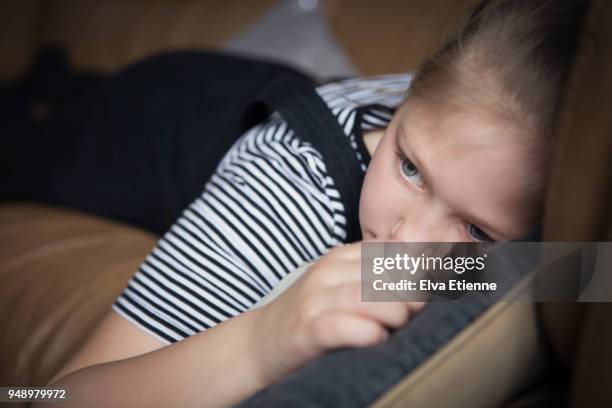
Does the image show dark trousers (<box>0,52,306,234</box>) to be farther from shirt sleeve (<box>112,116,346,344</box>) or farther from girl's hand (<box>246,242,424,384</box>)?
girl's hand (<box>246,242,424,384</box>)

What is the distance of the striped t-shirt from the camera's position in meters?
0.63

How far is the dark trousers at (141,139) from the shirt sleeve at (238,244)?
0.87 ft

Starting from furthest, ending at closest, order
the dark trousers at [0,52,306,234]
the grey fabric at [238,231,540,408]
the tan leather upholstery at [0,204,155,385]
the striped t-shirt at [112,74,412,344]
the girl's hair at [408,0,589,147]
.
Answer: the dark trousers at [0,52,306,234], the tan leather upholstery at [0,204,155,385], the striped t-shirt at [112,74,412,344], the girl's hair at [408,0,589,147], the grey fabric at [238,231,540,408]

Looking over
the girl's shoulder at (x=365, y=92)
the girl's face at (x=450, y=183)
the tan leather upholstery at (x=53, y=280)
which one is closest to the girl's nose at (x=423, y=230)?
the girl's face at (x=450, y=183)

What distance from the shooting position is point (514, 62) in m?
0.52

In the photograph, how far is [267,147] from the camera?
2.35ft

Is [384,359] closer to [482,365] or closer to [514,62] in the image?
[482,365]

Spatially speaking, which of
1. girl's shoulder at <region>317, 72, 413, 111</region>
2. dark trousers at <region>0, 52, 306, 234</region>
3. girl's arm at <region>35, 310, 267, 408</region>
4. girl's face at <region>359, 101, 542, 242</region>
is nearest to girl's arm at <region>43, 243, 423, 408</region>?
girl's arm at <region>35, 310, 267, 408</region>

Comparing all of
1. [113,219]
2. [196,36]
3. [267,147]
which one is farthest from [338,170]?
[196,36]

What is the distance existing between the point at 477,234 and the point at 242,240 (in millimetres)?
225

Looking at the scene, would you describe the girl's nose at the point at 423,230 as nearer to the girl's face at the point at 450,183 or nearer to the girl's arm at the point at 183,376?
the girl's face at the point at 450,183

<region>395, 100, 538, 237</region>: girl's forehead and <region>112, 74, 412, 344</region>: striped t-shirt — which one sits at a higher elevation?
<region>395, 100, 538, 237</region>: girl's forehead

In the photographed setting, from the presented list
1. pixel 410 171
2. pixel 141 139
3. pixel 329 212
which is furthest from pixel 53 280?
pixel 410 171

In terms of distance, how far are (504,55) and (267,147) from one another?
281mm
